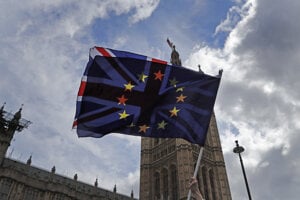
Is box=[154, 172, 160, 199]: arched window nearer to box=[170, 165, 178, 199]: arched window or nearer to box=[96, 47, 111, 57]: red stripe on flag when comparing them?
box=[170, 165, 178, 199]: arched window

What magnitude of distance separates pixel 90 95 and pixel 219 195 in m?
70.9

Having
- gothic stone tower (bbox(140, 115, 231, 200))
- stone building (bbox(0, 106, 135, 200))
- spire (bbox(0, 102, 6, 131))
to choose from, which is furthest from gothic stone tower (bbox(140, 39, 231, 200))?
spire (bbox(0, 102, 6, 131))

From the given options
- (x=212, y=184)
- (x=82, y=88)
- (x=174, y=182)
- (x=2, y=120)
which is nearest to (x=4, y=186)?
(x=2, y=120)

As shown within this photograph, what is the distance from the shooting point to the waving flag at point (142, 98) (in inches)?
513

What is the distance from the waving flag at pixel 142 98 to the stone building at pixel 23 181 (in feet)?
151

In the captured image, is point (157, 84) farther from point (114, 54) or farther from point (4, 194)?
point (4, 194)

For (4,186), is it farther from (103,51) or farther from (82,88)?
(103,51)

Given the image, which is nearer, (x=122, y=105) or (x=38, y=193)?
(x=122, y=105)

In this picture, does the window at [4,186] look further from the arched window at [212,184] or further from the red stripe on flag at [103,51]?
the arched window at [212,184]

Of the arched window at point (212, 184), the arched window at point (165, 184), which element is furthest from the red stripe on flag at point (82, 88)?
the arched window at point (212, 184)

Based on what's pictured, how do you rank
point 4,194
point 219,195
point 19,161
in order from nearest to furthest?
point 4,194, point 19,161, point 219,195

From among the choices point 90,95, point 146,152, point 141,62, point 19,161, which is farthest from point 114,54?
point 146,152

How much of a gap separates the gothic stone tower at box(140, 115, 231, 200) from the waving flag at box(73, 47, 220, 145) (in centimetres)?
5912

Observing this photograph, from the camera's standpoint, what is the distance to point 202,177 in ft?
257
